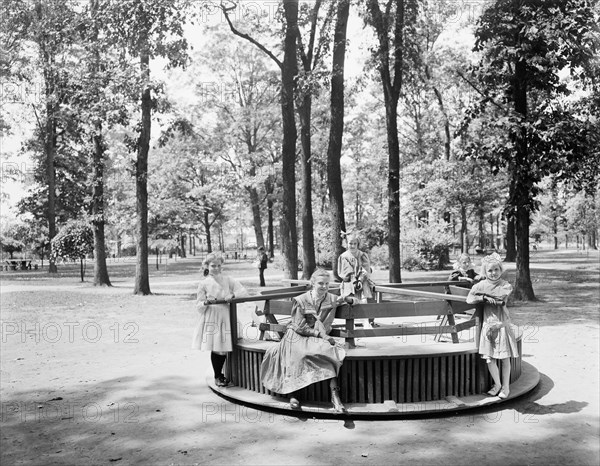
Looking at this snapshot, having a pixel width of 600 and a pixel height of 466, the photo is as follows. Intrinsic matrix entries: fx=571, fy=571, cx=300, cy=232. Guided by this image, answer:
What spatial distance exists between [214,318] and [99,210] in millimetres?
17545

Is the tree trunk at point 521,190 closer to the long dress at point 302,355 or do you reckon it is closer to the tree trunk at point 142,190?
the long dress at point 302,355

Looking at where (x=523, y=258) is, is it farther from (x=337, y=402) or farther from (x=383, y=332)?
(x=337, y=402)

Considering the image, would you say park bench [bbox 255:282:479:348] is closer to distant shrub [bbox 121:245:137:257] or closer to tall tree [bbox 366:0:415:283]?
tall tree [bbox 366:0:415:283]

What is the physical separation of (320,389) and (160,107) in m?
14.8

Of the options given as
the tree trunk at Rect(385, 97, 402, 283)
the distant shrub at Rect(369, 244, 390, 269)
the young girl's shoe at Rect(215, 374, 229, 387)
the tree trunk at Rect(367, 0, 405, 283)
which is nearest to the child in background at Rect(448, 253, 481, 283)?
the young girl's shoe at Rect(215, 374, 229, 387)

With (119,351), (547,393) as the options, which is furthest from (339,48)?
(547,393)

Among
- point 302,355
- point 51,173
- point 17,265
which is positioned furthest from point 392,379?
point 17,265

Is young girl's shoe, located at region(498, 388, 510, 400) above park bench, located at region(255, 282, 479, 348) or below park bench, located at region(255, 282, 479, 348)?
below

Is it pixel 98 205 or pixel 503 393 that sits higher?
pixel 98 205

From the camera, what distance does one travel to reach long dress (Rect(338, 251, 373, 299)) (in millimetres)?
9797

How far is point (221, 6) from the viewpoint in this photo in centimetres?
1711

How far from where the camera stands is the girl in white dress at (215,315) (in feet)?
23.4

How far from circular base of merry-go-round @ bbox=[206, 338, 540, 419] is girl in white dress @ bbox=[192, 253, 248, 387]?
2.15 feet

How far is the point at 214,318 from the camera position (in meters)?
7.20
